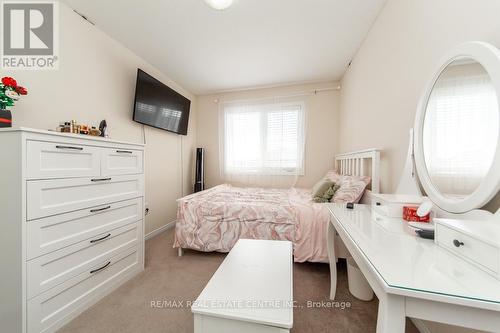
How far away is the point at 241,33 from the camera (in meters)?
2.14

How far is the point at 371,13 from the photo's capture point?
184cm

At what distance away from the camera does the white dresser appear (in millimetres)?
1110

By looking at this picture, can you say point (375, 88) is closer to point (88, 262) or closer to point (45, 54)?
point (88, 262)

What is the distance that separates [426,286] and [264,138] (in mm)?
3240

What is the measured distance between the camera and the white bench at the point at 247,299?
79 centimetres

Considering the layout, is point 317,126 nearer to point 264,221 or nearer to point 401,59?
point 401,59

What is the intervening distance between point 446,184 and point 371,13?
178cm

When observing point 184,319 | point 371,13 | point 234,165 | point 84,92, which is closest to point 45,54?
point 84,92

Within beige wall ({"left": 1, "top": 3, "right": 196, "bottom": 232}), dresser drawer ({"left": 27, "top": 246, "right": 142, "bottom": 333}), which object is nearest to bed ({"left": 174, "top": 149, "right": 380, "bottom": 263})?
dresser drawer ({"left": 27, "top": 246, "right": 142, "bottom": 333})

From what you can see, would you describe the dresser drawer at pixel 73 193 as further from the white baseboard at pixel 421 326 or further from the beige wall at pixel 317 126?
the beige wall at pixel 317 126

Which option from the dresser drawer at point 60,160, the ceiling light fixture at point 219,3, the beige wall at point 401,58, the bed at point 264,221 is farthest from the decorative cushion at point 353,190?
the dresser drawer at point 60,160

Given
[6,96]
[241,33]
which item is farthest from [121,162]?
[241,33]

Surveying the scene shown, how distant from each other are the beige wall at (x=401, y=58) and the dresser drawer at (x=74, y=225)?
2.39 m

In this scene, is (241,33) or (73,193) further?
(241,33)
